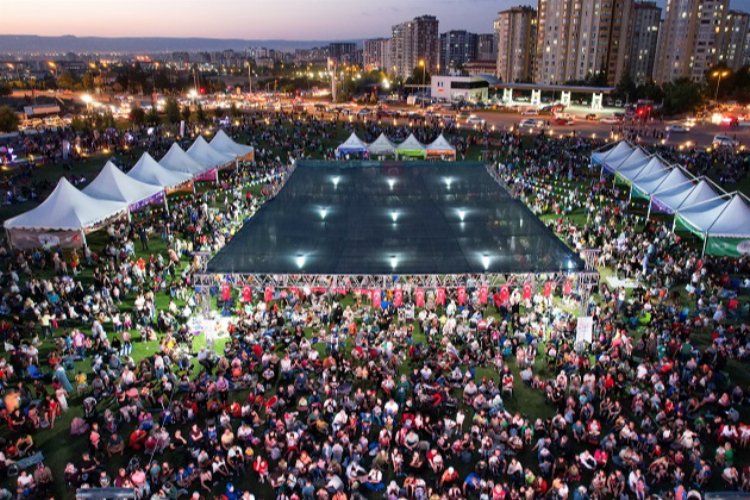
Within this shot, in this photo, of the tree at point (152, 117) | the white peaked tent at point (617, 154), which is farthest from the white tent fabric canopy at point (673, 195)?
the tree at point (152, 117)

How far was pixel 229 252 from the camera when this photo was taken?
15617mm

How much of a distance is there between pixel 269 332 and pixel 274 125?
4754cm

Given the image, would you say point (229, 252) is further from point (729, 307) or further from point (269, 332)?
point (729, 307)

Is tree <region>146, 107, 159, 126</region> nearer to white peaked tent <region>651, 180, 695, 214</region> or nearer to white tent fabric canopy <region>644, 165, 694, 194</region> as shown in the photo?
white tent fabric canopy <region>644, 165, 694, 194</region>

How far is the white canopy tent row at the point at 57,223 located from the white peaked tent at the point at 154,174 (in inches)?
205

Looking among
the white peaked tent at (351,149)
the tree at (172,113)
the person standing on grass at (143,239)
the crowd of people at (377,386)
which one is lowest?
the crowd of people at (377,386)

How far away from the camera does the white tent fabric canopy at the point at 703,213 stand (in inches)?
834

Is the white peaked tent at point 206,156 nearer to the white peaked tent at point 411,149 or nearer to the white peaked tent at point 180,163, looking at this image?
the white peaked tent at point 180,163

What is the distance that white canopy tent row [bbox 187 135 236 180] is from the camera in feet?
110

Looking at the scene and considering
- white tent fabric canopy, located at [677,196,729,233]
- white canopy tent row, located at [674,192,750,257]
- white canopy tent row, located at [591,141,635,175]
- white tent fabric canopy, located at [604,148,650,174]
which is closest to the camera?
white canopy tent row, located at [674,192,750,257]

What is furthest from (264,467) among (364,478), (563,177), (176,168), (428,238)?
(563,177)

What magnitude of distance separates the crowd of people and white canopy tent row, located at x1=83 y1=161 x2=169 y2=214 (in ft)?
14.7

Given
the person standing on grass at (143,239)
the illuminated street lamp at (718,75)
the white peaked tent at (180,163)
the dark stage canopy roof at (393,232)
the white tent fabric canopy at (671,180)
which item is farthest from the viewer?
the illuminated street lamp at (718,75)

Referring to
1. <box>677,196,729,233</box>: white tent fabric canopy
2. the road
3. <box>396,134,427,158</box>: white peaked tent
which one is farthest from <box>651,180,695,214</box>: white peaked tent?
the road
